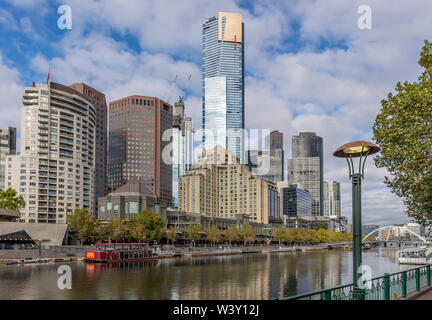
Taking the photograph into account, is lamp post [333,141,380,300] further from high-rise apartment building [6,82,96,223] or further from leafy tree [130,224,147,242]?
high-rise apartment building [6,82,96,223]

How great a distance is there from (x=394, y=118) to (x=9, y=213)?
112118 millimetres

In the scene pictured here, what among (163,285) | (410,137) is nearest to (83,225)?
(163,285)

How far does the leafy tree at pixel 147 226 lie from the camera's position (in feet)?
410

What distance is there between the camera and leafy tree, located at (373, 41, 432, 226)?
27.3 meters

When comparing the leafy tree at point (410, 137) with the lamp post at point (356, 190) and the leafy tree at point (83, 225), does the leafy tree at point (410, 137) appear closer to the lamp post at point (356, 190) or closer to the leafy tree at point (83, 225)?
the lamp post at point (356, 190)

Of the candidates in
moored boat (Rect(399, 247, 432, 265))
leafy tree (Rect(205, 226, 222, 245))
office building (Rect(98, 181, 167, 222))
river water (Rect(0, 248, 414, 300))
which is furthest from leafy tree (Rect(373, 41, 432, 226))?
leafy tree (Rect(205, 226, 222, 245))

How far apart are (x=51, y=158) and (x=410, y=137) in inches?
6543

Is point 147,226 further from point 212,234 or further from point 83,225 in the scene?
point 212,234

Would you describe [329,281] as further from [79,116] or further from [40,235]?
[79,116]

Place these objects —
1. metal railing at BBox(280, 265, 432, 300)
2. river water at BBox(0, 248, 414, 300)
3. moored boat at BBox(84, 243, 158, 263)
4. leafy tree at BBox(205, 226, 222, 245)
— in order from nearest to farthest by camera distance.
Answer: metal railing at BBox(280, 265, 432, 300)
river water at BBox(0, 248, 414, 300)
moored boat at BBox(84, 243, 158, 263)
leafy tree at BBox(205, 226, 222, 245)

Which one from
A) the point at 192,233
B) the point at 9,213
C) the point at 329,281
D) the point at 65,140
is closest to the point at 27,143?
the point at 65,140

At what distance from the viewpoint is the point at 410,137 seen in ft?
92.5

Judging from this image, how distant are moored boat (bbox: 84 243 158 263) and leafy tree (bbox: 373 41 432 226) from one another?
7683cm
